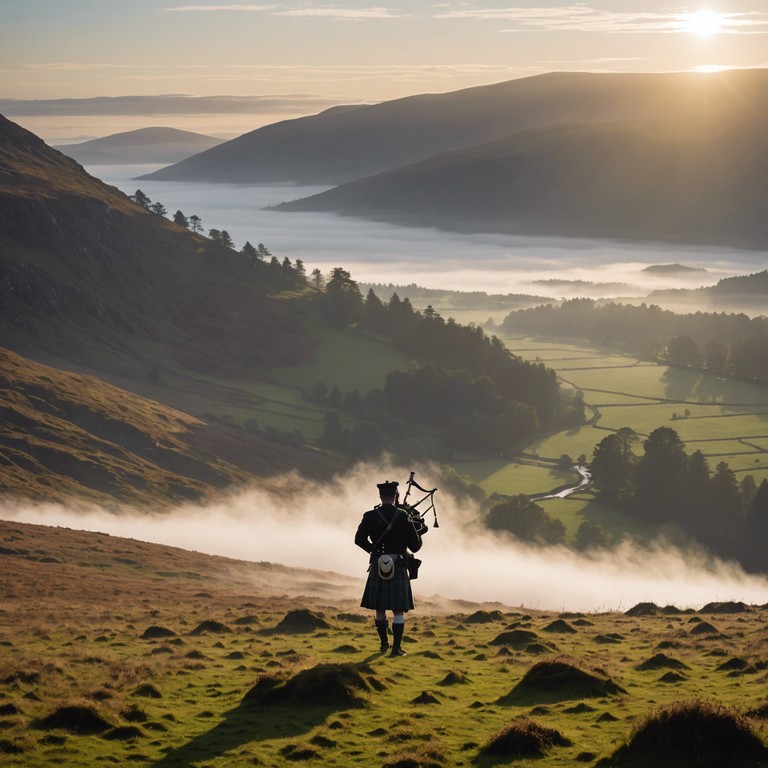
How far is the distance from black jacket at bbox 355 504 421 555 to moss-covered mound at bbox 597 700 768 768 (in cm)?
906

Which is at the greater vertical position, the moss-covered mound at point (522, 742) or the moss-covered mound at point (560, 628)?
the moss-covered mound at point (560, 628)

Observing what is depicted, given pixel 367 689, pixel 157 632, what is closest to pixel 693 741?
pixel 367 689

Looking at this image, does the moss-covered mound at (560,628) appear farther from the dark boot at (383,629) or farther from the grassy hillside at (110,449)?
the grassy hillside at (110,449)

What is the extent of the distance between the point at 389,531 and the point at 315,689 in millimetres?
5152

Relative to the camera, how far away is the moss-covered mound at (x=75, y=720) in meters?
18.3

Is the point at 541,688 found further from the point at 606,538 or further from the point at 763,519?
the point at 763,519

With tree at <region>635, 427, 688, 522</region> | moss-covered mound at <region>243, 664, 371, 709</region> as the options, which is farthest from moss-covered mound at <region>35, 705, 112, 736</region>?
tree at <region>635, 427, 688, 522</region>

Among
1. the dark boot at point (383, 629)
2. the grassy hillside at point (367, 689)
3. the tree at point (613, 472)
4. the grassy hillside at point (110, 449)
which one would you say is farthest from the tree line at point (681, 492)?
the dark boot at point (383, 629)

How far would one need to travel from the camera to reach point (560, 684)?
70.6 feet

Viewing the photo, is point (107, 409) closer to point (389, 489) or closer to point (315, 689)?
point (389, 489)

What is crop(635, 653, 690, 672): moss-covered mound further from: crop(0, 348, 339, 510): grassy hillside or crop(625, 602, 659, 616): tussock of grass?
crop(0, 348, 339, 510): grassy hillside

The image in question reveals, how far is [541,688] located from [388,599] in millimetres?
4632

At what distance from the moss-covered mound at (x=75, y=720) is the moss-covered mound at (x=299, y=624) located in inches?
497

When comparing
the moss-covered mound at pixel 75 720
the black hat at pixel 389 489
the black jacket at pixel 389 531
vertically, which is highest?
the black hat at pixel 389 489
